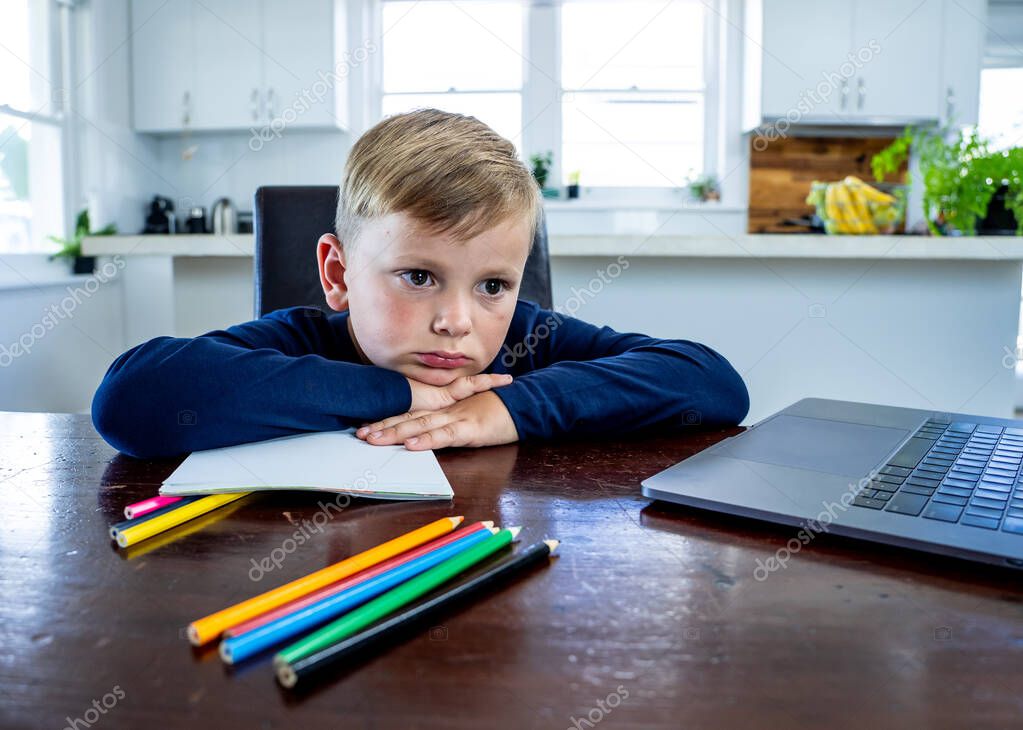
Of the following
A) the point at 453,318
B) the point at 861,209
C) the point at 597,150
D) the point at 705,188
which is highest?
the point at 597,150

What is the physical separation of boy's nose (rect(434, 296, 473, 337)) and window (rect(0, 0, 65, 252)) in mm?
2707

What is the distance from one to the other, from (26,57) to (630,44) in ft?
9.00

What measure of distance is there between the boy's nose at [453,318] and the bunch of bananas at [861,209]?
182 cm

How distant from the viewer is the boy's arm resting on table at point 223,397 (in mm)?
706

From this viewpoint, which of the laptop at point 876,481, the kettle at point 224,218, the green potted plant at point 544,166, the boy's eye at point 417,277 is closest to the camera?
the laptop at point 876,481

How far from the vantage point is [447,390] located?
2.68 ft

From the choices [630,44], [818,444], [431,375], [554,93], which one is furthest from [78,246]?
[818,444]

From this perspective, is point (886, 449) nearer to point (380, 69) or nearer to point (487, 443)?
point (487, 443)

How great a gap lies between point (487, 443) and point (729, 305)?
174cm

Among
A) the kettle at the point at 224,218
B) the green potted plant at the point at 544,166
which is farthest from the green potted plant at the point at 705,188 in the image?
the kettle at the point at 224,218

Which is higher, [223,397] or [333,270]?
[333,270]

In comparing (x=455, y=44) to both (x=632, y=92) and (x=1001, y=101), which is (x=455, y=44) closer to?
(x=632, y=92)

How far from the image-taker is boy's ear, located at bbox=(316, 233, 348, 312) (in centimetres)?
96

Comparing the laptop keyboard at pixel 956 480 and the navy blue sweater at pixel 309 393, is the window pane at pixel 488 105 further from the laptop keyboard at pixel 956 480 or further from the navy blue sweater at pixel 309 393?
the laptop keyboard at pixel 956 480
